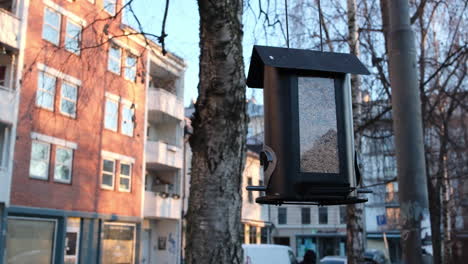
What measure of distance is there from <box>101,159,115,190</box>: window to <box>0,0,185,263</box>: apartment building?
0.05 meters

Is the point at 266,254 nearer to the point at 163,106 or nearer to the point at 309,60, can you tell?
the point at 309,60

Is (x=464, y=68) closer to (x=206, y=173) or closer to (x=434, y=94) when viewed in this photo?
(x=434, y=94)

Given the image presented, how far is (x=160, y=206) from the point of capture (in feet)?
94.6

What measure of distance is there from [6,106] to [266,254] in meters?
11.1

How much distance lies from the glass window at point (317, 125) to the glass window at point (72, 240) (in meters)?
20.8

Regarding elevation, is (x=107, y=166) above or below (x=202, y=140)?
above

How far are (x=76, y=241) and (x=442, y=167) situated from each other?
50.4 feet

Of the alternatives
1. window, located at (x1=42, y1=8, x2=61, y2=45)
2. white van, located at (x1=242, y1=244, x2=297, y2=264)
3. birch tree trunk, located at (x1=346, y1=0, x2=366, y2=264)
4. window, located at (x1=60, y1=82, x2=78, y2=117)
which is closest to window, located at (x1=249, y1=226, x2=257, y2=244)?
window, located at (x1=60, y1=82, x2=78, y2=117)

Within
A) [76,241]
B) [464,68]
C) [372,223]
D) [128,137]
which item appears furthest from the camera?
[372,223]

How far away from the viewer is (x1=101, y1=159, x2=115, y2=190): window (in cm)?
2511

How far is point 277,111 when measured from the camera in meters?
3.24

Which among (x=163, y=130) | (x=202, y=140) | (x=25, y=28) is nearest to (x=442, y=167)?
(x=202, y=140)

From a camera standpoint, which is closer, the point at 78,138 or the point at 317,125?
the point at 317,125

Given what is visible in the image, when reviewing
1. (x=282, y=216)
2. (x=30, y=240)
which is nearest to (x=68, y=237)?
(x=30, y=240)
